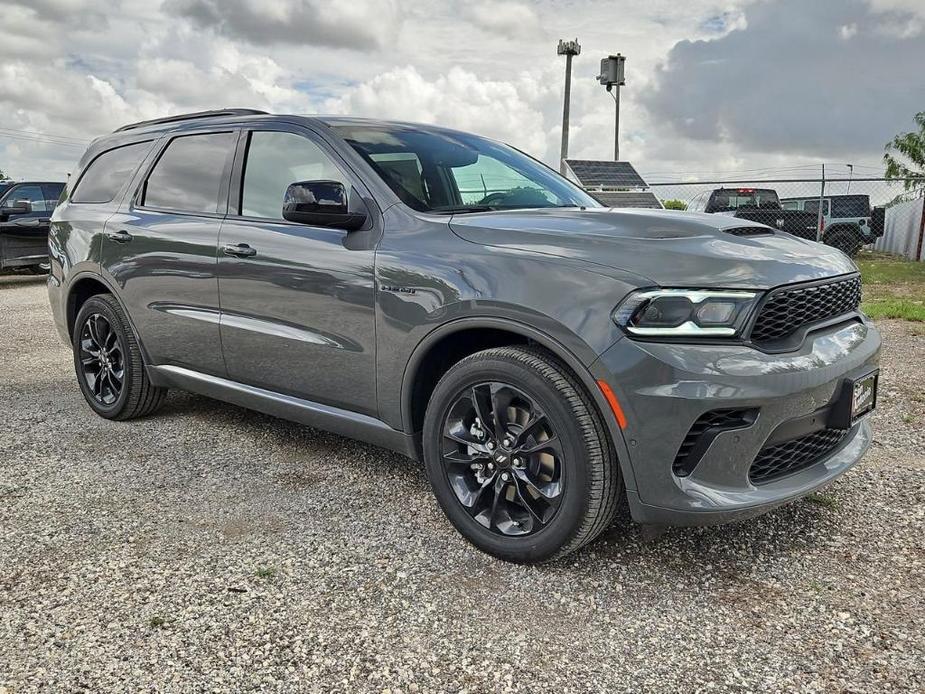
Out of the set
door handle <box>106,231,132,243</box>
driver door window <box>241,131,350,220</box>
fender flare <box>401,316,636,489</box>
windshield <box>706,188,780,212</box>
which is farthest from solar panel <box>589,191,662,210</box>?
fender flare <box>401,316,636,489</box>

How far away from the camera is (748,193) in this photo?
18.8 metres

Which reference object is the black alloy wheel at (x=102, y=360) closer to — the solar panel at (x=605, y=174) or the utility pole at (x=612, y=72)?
the solar panel at (x=605, y=174)

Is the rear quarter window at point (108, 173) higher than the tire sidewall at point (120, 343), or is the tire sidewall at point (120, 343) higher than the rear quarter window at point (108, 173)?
the rear quarter window at point (108, 173)

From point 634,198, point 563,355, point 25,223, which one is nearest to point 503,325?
point 563,355

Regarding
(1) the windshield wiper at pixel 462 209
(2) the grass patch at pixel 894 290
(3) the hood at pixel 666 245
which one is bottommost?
(2) the grass patch at pixel 894 290

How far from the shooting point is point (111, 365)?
4.88m

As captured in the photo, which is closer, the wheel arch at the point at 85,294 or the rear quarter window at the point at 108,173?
the wheel arch at the point at 85,294

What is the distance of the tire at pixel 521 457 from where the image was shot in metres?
2.65

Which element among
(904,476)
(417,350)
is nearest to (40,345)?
(417,350)

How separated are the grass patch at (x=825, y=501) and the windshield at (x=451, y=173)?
5.69 ft

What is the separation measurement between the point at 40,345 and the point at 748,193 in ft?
52.8

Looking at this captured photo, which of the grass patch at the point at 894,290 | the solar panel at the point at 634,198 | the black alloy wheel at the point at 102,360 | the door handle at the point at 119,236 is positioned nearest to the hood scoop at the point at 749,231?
the door handle at the point at 119,236

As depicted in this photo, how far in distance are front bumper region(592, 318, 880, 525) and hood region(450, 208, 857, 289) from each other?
24cm

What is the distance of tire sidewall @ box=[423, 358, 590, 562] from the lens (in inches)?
104
